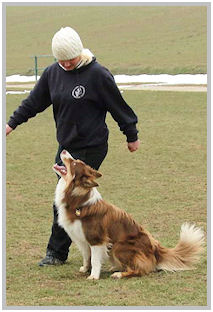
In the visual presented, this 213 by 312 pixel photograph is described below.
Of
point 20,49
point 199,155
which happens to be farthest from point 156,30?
point 199,155

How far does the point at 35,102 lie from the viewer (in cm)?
605

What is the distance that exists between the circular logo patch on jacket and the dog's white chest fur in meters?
0.73

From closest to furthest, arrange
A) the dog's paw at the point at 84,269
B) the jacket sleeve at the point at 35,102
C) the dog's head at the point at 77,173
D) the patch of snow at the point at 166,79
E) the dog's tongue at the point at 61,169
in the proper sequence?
the dog's head at the point at 77,173 → the dog's tongue at the point at 61,169 → the dog's paw at the point at 84,269 → the jacket sleeve at the point at 35,102 → the patch of snow at the point at 166,79

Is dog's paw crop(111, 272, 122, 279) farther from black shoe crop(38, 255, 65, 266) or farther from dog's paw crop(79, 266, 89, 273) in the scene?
black shoe crop(38, 255, 65, 266)

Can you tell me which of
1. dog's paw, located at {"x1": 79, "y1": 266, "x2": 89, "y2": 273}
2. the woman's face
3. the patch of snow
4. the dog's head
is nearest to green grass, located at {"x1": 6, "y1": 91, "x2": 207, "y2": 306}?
dog's paw, located at {"x1": 79, "y1": 266, "x2": 89, "y2": 273}

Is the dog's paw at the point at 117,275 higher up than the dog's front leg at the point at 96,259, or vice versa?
the dog's front leg at the point at 96,259

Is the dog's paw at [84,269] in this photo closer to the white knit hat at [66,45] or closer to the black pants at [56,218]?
the black pants at [56,218]

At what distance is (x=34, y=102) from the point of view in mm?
6055

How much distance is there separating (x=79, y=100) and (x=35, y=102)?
606mm

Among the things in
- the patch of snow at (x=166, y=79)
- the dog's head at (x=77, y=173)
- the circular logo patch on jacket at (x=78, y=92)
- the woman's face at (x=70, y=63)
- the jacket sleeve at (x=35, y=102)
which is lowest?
the patch of snow at (x=166, y=79)

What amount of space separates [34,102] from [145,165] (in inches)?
199

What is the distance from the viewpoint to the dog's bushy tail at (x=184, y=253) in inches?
223

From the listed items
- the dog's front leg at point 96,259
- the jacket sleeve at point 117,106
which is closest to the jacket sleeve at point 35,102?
the jacket sleeve at point 117,106

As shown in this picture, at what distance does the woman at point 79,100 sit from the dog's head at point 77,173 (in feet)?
1.05
